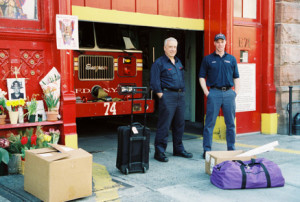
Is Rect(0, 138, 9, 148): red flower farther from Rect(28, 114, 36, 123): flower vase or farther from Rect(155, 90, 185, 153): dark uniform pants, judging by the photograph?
Rect(155, 90, 185, 153): dark uniform pants

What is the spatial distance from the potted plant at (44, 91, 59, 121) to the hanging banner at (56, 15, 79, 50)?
83cm

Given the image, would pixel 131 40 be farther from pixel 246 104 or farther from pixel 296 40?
pixel 296 40

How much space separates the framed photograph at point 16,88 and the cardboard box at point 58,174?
1.70 meters

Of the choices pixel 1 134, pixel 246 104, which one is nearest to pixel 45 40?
pixel 1 134

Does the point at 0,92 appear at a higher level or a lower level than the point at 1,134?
higher

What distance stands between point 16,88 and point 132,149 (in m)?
2.17

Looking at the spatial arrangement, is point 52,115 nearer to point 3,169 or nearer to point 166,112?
point 3,169

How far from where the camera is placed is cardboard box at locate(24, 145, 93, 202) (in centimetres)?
402

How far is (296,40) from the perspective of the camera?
9.20 meters

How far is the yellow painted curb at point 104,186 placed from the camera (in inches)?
172

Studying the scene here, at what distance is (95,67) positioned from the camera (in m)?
8.74

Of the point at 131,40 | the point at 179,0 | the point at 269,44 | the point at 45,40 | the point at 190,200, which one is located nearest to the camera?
the point at 190,200

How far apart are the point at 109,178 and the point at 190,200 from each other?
1372 mm

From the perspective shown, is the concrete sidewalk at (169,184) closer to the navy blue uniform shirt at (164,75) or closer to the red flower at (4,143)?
the red flower at (4,143)
